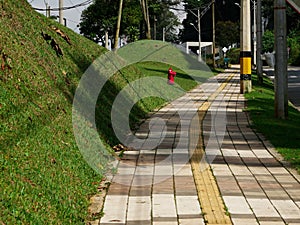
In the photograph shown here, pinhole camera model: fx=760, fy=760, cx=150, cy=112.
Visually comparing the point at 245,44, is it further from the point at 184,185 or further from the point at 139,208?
the point at 139,208

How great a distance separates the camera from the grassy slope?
7.19 metres

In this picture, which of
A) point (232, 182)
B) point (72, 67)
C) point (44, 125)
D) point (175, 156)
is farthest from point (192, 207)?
point (72, 67)

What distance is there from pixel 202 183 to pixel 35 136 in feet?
7.66

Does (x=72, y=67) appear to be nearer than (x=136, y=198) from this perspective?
No

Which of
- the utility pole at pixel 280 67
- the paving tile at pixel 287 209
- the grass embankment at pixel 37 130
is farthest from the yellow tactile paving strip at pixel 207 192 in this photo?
the utility pole at pixel 280 67

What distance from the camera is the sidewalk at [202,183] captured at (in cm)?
813

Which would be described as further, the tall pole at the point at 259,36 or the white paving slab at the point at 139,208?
the tall pole at the point at 259,36

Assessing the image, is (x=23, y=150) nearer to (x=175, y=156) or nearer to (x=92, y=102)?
(x=175, y=156)

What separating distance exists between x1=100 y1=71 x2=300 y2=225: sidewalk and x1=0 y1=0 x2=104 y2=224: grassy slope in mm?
503

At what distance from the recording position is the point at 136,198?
29.6 ft

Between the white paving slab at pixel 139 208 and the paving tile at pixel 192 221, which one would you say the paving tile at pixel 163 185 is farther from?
the paving tile at pixel 192 221

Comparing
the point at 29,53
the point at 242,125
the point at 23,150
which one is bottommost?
the point at 242,125

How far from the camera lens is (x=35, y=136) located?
9.10 metres

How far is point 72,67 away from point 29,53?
3.18m
